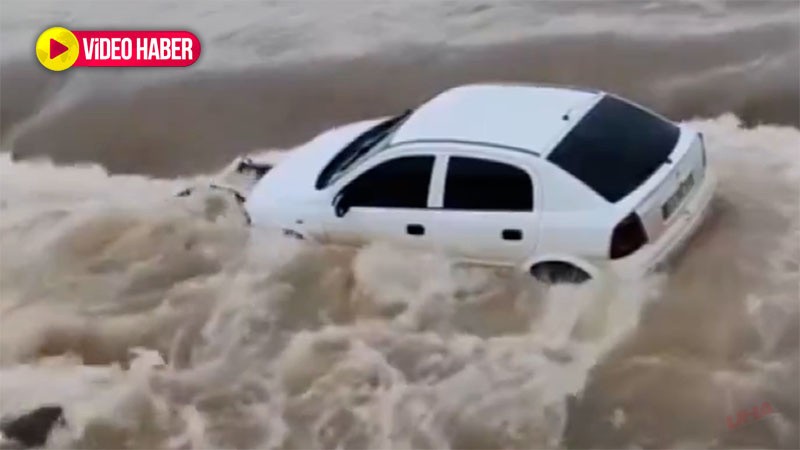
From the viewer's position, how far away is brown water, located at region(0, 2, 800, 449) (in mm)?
3639

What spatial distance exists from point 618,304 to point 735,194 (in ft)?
2.58

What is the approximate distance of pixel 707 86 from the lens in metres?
5.10

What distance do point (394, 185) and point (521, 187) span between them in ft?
1.47

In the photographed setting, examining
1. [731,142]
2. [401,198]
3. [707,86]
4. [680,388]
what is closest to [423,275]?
[401,198]

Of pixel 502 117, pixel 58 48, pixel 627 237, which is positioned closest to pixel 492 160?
pixel 502 117

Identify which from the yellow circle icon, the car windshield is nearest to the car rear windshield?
the car windshield

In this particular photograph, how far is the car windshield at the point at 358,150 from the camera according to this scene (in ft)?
13.5

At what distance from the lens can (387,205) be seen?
13.0 feet

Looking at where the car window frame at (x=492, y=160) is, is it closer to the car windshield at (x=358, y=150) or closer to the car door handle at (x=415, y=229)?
the car door handle at (x=415, y=229)

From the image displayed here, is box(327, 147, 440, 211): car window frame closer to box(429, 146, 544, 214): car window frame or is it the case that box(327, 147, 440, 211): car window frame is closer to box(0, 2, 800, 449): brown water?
box(429, 146, 544, 214): car window frame

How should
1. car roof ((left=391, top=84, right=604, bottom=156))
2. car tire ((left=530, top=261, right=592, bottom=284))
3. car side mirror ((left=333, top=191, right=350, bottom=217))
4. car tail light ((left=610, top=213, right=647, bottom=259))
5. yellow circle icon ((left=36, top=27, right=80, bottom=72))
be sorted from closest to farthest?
car tail light ((left=610, top=213, right=647, bottom=259)), car tire ((left=530, top=261, right=592, bottom=284)), car roof ((left=391, top=84, right=604, bottom=156)), car side mirror ((left=333, top=191, right=350, bottom=217)), yellow circle icon ((left=36, top=27, right=80, bottom=72))

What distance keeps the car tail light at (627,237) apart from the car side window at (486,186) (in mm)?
296

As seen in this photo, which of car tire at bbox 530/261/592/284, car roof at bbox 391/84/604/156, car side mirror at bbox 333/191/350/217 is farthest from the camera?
car side mirror at bbox 333/191/350/217

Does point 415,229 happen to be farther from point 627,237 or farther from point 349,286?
point 627,237
